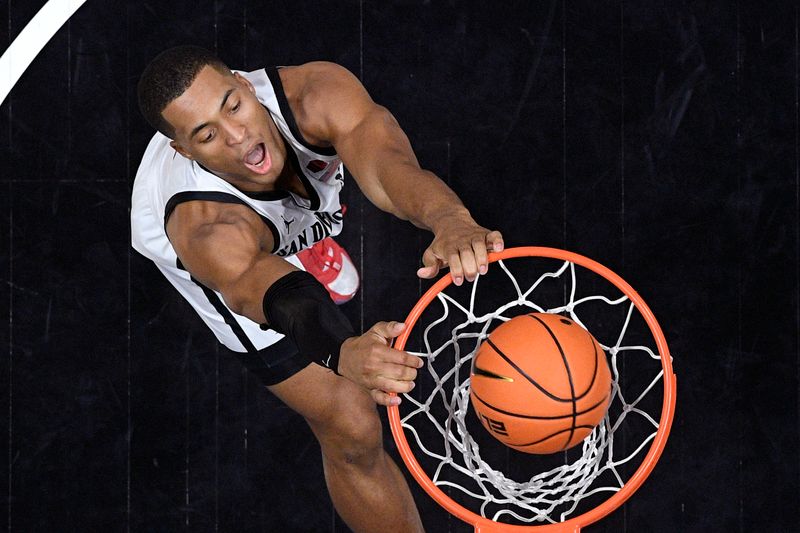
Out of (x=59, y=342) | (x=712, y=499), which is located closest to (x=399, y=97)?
(x=59, y=342)

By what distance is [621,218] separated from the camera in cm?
282

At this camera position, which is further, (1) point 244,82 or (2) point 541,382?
(1) point 244,82

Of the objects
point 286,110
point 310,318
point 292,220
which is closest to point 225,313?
point 292,220

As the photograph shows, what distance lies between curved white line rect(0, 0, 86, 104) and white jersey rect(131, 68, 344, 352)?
29.4 inches

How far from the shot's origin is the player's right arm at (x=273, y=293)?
1.48 m

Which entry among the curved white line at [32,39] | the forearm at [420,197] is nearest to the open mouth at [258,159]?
the forearm at [420,197]

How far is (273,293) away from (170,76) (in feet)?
1.76

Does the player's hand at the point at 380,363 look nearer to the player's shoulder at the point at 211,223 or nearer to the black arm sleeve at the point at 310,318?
the black arm sleeve at the point at 310,318

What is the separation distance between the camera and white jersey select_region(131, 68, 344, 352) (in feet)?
6.84

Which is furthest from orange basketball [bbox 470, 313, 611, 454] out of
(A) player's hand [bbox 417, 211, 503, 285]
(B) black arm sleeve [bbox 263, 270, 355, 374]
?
(B) black arm sleeve [bbox 263, 270, 355, 374]

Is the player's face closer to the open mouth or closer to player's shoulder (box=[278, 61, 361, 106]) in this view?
the open mouth

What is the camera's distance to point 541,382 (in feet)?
5.43

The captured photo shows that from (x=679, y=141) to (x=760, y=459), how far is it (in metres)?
1.00

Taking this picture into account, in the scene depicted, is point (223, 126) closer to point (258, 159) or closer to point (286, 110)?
point (258, 159)
